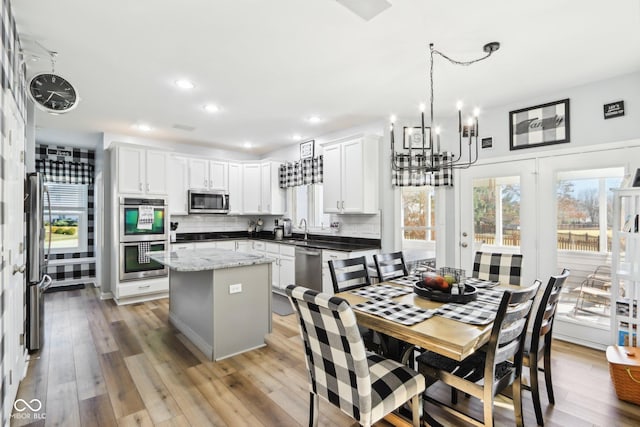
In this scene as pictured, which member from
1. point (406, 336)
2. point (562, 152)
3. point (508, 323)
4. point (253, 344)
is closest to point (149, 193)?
point (253, 344)

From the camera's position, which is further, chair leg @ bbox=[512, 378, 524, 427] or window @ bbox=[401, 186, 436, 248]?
window @ bbox=[401, 186, 436, 248]

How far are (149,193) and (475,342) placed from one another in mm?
4733

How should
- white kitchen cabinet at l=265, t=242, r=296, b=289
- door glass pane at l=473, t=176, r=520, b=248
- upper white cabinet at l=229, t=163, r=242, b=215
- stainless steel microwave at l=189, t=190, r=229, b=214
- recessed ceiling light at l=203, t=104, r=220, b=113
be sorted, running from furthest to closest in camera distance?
1. upper white cabinet at l=229, t=163, r=242, b=215
2. stainless steel microwave at l=189, t=190, r=229, b=214
3. white kitchen cabinet at l=265, t=242, r=296, b=289
4. recessed ceiling light at l=203, t=104, r=220, b=113
5. door glass pane at l=473, t=176, r=520, b=248

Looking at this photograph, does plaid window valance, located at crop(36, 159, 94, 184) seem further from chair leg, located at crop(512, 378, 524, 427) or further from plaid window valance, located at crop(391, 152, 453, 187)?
chair leg, located at crop(512, 378, 524, 427)

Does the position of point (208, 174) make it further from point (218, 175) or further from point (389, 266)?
point (389, 266)

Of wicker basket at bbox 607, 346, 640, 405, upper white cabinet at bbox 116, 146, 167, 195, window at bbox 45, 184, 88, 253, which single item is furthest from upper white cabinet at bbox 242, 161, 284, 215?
wicker basket at bbox 607, 346, 640, 405

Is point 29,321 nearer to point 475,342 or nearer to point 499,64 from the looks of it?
point 475,342

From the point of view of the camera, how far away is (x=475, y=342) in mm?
1464

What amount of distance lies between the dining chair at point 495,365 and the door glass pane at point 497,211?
7.27 feet

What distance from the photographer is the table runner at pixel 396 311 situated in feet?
5.56

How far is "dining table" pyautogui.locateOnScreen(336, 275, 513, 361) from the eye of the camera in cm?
146

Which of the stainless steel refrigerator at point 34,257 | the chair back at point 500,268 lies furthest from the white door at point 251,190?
the chair back at point 500,268

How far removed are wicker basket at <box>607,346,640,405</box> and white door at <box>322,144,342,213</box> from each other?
313 cm

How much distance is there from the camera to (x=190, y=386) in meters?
2.38
